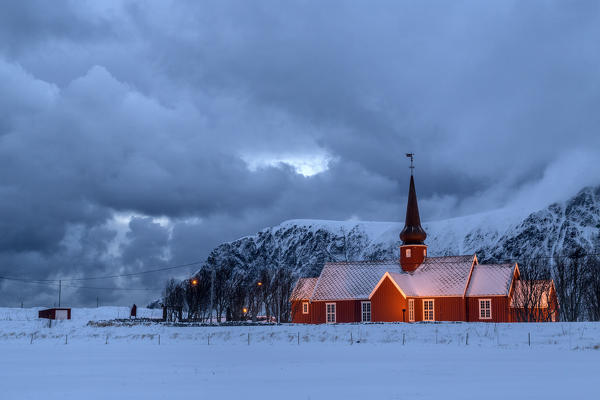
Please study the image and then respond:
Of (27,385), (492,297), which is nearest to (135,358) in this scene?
(27,385)

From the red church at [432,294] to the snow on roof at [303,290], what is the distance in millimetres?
4624

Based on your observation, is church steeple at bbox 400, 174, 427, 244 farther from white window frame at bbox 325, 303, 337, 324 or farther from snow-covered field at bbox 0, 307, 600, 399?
snow-covered field at bbox 0, 307, 600, 399

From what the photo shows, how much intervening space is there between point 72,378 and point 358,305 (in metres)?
53.5

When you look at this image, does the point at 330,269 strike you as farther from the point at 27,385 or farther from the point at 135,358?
the point at 27,385

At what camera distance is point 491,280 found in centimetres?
7981

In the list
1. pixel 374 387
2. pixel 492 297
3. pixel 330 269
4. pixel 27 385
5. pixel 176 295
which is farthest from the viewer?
pixel 176 295

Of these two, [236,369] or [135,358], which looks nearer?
[236,369]

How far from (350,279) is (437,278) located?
34.5ft

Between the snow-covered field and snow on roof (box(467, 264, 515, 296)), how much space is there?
72.8ft

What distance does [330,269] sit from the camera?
283 ft

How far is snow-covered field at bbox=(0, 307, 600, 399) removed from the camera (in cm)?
2434

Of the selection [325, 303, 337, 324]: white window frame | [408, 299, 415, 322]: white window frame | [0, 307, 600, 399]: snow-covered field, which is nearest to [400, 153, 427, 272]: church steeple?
[408, 299, 415, 322]: white window frame

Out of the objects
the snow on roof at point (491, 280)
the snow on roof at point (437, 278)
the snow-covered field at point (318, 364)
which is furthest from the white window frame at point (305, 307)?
the snow-covered field at point (318, 364)

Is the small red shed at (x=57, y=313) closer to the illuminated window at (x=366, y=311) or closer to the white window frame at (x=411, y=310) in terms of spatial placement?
the illuminated window at (x=366, y=311)
